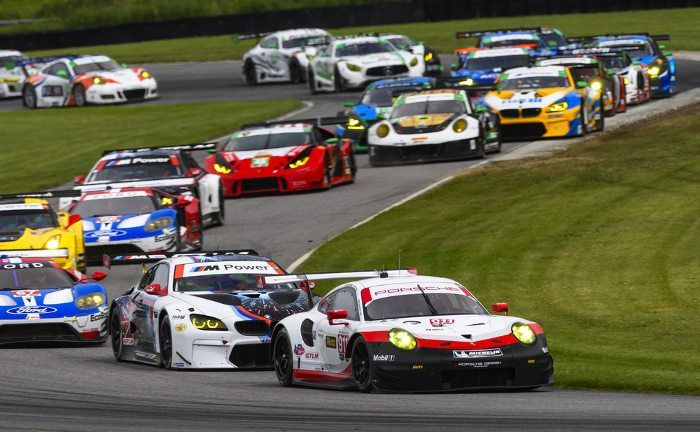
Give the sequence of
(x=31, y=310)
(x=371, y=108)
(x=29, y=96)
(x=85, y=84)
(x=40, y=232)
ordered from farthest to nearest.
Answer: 1. (x=29, y=96)
2. (x=85, y=84)
3. (x=371, y=108)
4. (x=40, y=232)
5. (x=31, y=310)

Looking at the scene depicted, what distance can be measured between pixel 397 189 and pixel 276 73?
2266 cm

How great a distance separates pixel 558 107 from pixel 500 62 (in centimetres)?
748

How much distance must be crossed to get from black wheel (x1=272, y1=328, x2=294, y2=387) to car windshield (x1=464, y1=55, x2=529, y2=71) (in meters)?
26.1

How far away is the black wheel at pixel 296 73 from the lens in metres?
50.7

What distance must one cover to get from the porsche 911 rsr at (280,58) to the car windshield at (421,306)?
35662 millimetres

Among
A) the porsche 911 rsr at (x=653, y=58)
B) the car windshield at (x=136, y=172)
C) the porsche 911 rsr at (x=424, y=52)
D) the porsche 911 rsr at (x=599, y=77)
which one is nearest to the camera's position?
the car windshield at (x=136, y=172)

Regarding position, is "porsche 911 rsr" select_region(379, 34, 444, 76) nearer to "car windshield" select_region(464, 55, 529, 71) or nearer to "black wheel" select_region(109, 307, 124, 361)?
"car windshield" select_region(464, 55, 529, 71)

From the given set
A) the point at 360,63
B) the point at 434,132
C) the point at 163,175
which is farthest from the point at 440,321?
the point at 360,63

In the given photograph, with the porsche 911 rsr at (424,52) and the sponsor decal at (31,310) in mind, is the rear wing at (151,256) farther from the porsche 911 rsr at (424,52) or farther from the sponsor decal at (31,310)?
the porsche 911 rsr at (424,52)

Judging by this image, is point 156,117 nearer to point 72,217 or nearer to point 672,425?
point 72,217

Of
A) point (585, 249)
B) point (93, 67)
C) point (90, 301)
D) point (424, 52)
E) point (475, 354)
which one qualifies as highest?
point (475, 354)

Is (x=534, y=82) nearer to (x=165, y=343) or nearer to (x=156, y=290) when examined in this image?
(x=156, y=290)

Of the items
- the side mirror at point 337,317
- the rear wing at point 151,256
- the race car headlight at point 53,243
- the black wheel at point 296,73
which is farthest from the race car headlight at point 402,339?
the black wheel at point 296,73

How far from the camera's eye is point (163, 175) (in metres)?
27.1
